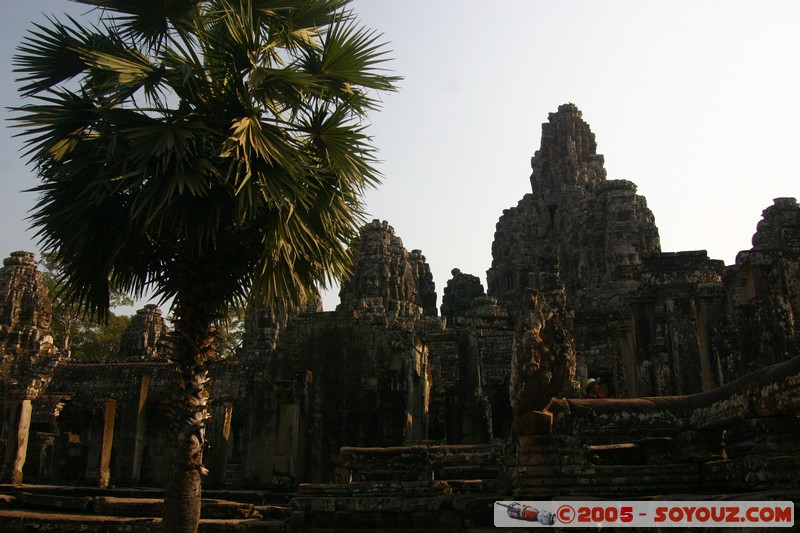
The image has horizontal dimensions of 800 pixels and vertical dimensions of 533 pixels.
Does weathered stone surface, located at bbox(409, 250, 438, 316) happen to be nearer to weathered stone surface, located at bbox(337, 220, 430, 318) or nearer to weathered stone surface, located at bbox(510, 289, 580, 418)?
weathered stone surface, located at bbox(337, 220, 430, 318)

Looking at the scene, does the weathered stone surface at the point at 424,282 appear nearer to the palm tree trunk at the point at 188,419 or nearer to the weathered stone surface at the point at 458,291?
the weathered stone surface at the point at 458,291

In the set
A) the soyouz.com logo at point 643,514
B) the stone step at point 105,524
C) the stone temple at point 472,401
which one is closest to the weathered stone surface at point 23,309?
the stone temple at point 472,401

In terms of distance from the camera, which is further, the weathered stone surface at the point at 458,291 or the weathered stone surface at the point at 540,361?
the weathered stone surface at the point at 458,291

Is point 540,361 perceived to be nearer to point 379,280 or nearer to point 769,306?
point 769,306

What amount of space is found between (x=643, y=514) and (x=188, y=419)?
5.27 metres

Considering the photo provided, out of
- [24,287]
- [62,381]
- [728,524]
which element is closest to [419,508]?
[728,524]

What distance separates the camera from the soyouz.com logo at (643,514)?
5941mm

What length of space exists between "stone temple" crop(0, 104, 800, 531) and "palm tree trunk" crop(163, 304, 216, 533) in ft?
3.34

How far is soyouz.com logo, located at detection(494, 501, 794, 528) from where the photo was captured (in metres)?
5.94

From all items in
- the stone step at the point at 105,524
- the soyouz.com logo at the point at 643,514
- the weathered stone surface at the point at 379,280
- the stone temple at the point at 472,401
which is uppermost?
the weathered stone surface at the point at 379,280

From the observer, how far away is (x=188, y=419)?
9.34 metres

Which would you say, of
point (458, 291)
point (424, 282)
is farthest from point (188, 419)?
point (424, 282)

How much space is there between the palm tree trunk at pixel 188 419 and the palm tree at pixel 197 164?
0.02 meters

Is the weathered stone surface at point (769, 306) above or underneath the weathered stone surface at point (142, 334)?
underneath
